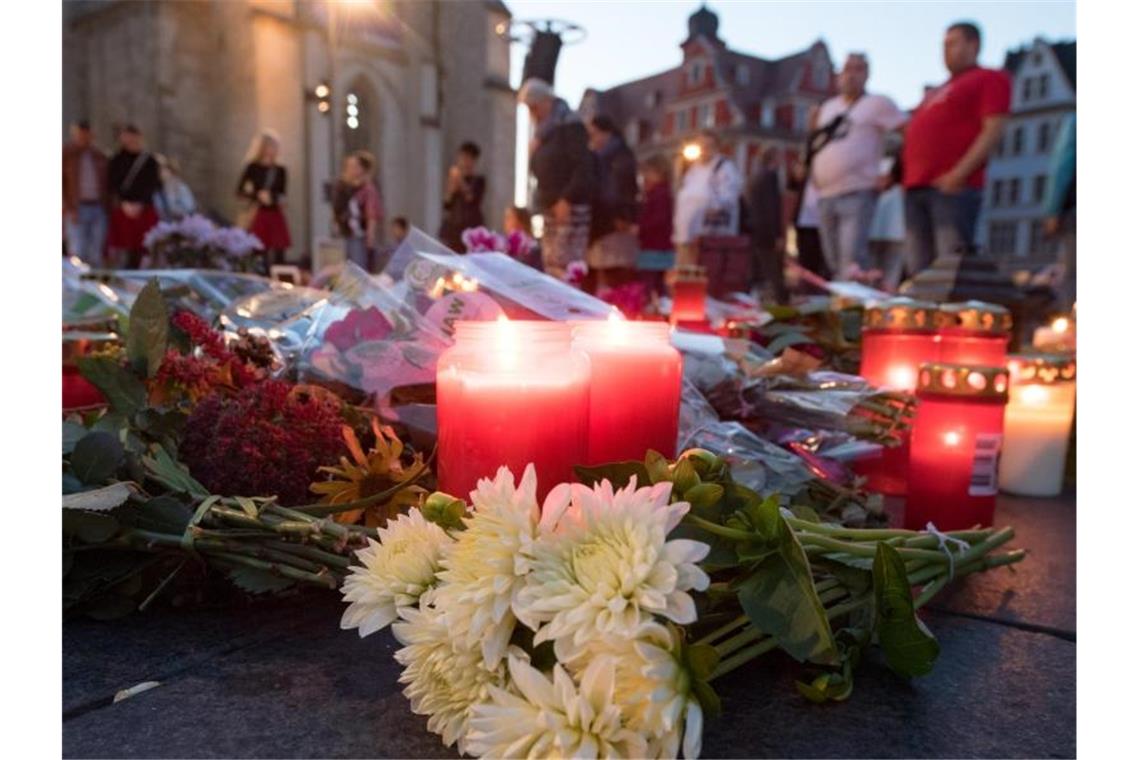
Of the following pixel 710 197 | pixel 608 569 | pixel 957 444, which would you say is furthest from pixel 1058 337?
pixel 710 197

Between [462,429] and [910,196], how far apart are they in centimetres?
452

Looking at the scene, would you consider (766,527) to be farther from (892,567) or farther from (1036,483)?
(1036,483)

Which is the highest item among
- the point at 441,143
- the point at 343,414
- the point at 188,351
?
the point at 441,143

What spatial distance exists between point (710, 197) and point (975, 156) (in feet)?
9.08

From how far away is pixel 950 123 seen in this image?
4.84 m

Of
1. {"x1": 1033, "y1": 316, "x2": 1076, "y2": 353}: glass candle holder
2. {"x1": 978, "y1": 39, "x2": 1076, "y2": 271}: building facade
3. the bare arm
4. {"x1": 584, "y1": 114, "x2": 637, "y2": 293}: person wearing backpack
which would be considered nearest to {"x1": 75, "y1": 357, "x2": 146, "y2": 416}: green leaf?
{"x1": 1033, "y1": 316, "x2": 1076, "y2": 353}: glass candle holder

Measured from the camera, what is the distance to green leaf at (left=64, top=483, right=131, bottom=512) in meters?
1.33

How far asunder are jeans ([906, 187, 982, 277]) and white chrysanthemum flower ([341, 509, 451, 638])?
173 inches

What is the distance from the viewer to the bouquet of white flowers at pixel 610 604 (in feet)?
2.96

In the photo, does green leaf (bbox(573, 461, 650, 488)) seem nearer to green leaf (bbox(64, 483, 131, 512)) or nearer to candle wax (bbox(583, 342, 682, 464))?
candle wax (bbox(583, 342, 682, 464))

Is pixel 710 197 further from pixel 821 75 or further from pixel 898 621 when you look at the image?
pixel 821 75

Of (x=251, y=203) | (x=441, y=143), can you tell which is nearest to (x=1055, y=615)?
(x=251, y=203)

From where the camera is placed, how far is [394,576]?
1.11 m

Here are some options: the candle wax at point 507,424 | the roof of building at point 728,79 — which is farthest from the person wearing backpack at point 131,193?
the roof of building at point 728,79
